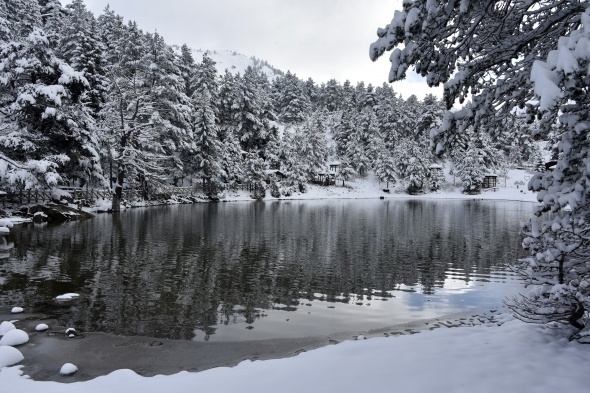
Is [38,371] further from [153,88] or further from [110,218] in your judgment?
[153,88]

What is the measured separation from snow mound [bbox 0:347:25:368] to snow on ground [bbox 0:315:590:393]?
24cm

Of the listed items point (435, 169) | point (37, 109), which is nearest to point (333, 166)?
point (435, 169)

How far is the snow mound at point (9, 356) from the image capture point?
6.84 metres

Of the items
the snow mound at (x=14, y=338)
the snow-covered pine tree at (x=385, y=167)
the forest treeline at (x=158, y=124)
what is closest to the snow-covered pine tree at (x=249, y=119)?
the forest treeline at (x=158, y=124)

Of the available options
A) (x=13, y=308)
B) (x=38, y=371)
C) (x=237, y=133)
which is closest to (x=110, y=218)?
(x=13, y=308)

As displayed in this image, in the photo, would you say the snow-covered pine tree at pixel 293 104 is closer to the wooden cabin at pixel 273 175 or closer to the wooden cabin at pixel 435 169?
the wooden cabin at pixel 273 175

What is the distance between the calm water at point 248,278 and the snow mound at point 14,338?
125 centimetres

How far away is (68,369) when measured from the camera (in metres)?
6.66

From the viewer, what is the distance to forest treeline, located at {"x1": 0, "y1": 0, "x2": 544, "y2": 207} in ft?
92.6

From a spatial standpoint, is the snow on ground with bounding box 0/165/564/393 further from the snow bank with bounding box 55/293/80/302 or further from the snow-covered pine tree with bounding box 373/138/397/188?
the snow-covered pine tree with bounding box 373/138/397/188

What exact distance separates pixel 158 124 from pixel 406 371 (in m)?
45.3

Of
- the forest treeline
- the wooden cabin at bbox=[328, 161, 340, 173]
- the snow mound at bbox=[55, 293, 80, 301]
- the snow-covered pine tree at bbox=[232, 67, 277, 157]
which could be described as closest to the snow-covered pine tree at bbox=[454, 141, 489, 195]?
the forest treeline

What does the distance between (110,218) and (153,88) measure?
21784 mm

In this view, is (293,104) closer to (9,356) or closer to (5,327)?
(5,327)
